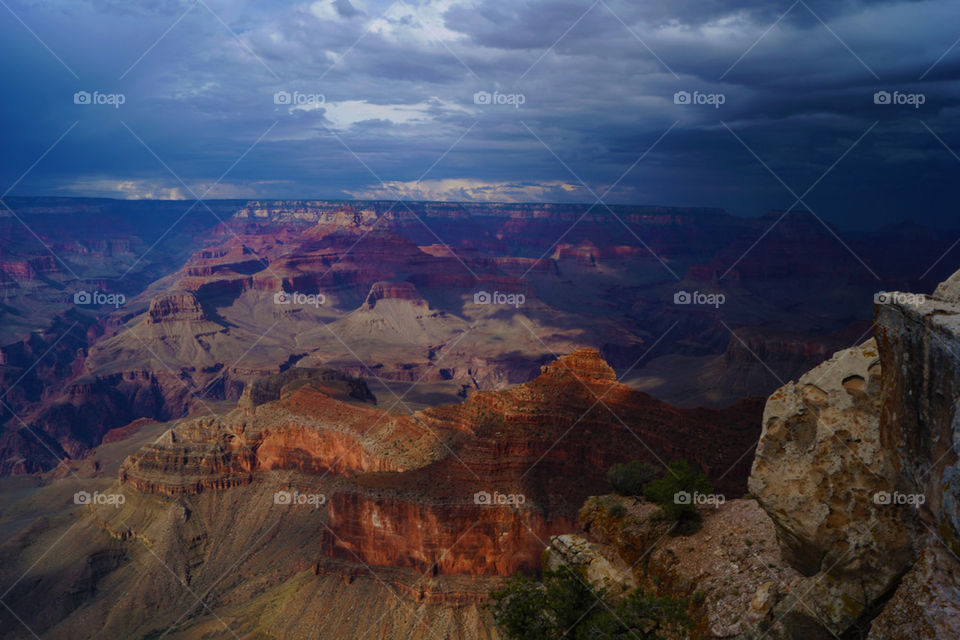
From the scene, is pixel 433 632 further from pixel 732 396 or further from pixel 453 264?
pixel 453 264

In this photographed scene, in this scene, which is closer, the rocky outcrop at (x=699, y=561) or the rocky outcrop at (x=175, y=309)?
the rocky outcrop at (x=699, y=561)

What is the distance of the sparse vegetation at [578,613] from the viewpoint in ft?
44.3

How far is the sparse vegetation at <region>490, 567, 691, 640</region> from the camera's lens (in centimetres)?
1351

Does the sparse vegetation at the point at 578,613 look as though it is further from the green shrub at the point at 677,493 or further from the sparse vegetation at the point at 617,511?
the sparse vegetation at the point at 617,511

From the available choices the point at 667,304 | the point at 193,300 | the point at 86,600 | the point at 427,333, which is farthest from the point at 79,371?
the point at 667,304

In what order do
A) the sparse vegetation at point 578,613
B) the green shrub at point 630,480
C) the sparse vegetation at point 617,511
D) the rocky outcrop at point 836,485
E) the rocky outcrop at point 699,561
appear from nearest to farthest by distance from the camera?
the rocky outcrop at point 836,485, the rocky outcrop at point 699,561, the sparse vegetation at point 578,613, the sparse vegetation at point 617,511, the green shrub at point 630,480

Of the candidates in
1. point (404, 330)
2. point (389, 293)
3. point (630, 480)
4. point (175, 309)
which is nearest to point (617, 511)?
point (630, 480)

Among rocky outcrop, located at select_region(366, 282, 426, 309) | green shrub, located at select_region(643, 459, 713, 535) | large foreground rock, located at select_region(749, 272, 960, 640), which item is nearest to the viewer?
large foreground rock, located at select_region(749, 272, 960, 640)

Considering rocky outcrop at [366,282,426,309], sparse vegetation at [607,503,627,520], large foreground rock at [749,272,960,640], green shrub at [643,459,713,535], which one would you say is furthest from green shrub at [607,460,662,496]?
rocky outcrop at [366,282,426,309]

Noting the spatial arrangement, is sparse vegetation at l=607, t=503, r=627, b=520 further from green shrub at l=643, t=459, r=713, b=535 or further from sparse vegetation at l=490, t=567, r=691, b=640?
sparse vegetation at l=490, t=567, r=691, b=640

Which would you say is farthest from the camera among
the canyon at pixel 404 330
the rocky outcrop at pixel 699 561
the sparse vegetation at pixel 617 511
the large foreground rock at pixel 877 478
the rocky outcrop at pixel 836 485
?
the canyon at pixel 404 330

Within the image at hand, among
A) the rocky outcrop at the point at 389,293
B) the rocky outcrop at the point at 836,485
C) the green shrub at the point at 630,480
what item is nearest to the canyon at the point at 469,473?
the rocky outcrop at the point at 836,485

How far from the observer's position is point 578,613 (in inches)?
590

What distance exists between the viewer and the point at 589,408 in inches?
1586
